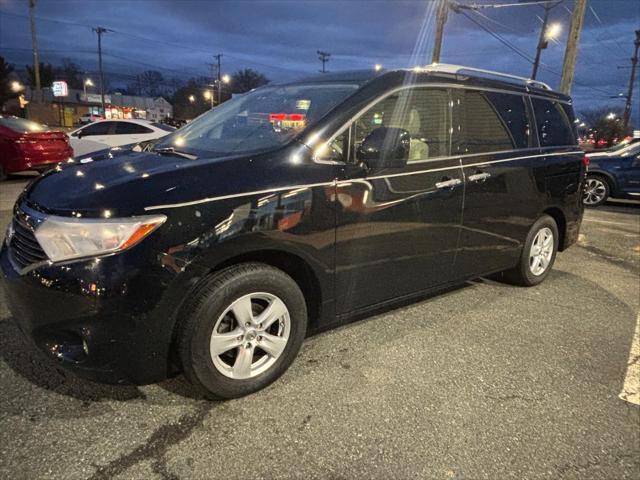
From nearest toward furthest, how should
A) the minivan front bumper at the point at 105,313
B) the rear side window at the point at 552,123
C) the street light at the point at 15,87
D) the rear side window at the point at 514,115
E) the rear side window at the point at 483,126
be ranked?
the minivan front bumper at the point at 105,313 → the rear side window at the point at 483,126 → the rear side window at the point at 514,115 → the rear side window at the point at 552,123 → the street light at the point at 15,87

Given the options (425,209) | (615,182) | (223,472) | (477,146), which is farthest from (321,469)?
(615,182)

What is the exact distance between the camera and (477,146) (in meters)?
3.68

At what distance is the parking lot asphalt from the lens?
2182 millimetres

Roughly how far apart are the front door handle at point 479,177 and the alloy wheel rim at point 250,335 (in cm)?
180

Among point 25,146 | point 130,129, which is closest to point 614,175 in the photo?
point 130,129

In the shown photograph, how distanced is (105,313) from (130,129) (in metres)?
11.6

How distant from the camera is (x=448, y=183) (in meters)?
3.43

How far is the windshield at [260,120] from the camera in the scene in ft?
9.72

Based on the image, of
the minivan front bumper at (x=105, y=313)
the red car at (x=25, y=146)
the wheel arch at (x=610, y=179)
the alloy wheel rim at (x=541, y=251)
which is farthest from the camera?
the wheel arch at (x=610, y=179)

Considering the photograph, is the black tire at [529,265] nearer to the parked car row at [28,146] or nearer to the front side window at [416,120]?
the front side window at [416,120]

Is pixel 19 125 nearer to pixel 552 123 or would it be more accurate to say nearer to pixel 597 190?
pixel 552 123

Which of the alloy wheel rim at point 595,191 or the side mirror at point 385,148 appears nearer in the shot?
the side mirror at point 385,148

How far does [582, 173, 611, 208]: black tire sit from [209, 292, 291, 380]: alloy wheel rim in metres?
10.4

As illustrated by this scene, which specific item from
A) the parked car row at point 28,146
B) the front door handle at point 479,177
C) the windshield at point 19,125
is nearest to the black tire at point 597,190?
the front door handle at point 479,177
